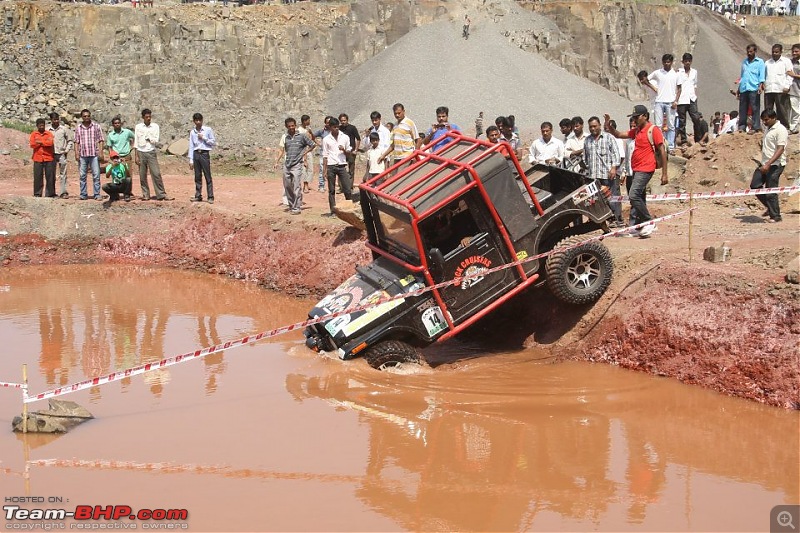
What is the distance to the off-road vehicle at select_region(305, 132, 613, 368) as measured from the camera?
10.1m

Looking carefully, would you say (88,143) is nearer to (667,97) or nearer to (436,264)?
(436,264)

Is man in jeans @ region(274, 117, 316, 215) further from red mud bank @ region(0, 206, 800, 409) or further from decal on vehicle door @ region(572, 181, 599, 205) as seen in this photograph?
decal on vehicle door @ region(572, 181, 599, 205)

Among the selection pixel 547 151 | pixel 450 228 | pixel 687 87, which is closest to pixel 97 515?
pixel 450 228

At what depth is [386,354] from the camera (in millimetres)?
10195

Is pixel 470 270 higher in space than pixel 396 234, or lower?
lower

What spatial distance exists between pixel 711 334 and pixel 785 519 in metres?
3.13

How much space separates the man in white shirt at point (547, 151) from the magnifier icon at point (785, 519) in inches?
262

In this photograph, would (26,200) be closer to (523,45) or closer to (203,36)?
(203,36)

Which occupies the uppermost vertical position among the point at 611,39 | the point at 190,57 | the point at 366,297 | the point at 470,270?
the point at 611,39

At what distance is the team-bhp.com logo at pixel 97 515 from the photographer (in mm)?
7102

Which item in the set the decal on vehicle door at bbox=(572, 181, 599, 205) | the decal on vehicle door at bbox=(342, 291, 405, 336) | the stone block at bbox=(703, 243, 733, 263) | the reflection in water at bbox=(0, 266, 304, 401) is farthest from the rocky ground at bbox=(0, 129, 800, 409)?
the decal on vehicle door at bbox=(342, 291, 405, 336)

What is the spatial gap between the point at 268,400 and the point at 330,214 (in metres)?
7.09

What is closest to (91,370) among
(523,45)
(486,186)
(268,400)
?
(268,400)

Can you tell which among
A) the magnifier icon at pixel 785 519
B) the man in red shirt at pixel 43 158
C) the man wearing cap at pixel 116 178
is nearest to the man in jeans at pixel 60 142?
the man in red shirt at pixel 43 158
